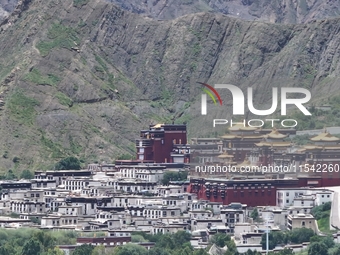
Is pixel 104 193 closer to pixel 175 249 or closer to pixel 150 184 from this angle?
pixel 150 184

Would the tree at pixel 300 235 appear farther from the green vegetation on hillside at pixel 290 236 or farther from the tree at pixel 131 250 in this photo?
the tree at pixel 131 250

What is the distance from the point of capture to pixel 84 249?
448ft

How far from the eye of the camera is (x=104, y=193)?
→ 172000 mm

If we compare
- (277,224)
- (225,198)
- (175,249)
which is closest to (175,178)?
(225,198)

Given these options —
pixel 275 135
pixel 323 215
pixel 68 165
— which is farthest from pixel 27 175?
pixel 323 215

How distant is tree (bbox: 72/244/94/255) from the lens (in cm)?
13531

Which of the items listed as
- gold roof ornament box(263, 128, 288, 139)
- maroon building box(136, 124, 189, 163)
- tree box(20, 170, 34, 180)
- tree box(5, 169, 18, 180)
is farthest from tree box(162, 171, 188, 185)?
tree box(5, 169, 18, 180)

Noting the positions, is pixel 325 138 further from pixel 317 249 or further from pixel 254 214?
pixel 317 249

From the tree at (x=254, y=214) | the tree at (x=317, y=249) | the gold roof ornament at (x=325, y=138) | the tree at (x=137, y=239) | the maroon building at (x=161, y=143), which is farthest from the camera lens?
the maroon building at (x=161, y=143)

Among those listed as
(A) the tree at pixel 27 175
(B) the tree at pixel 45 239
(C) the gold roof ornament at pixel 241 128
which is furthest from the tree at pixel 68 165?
(B) the tree at pixel 45 239

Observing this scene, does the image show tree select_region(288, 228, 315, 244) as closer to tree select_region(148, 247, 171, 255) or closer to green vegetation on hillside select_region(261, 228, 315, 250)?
green vegetation on hillside select_region(261, 228, 315, 250)

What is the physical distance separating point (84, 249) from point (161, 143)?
56.9 meters

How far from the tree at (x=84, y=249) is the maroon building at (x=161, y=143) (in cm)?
5369

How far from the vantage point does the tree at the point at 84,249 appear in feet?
444
